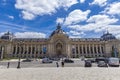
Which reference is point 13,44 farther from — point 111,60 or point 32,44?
point 111,60

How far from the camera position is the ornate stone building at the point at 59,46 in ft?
476

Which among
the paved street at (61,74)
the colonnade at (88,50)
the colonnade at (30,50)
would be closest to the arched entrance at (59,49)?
the colonnade at (30,50)

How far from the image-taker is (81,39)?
509 ft

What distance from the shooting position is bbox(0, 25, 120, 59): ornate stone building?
145 meters

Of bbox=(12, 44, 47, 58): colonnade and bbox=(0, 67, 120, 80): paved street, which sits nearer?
bbox=(0, 67, 120, 80): paved street

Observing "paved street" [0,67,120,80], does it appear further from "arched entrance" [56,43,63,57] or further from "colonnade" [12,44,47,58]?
"colonnade" [12,44,47,58]

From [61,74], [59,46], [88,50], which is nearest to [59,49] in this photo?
[59,46]

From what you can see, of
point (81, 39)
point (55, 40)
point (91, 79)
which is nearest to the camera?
point (91, 79)

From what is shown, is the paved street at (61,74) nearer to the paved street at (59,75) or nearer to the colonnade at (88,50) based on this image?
the paved street at (59,75)

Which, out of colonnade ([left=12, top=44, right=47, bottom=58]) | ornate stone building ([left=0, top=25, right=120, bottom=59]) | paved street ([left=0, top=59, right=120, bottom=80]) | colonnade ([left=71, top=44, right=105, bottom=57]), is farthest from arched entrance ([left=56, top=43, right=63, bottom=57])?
paved street ([left=0, top=59, right=120, bottom=80])

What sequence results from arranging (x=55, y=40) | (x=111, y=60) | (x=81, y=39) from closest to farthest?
(x=111, y=60), (x=55, y=40), (x=81, y=39)

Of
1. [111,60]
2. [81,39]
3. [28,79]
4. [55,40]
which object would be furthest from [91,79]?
[81,39]

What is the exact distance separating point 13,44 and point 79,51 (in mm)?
53700

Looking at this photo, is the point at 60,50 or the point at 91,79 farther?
the point at 60,50
